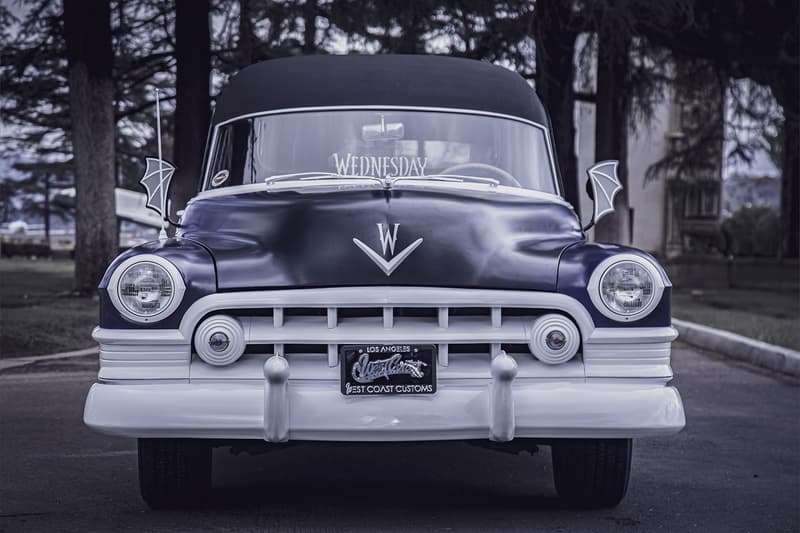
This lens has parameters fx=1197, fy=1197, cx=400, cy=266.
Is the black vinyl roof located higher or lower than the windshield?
higher

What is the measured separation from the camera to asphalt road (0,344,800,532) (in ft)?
15.5

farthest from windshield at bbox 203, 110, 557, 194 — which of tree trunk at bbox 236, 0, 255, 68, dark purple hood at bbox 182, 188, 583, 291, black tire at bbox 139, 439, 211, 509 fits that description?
tree trunk at bbox 236, 0, 255, 68

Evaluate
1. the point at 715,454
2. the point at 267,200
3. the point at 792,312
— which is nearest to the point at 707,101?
the point at 792,312

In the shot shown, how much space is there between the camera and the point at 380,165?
18.7 feet

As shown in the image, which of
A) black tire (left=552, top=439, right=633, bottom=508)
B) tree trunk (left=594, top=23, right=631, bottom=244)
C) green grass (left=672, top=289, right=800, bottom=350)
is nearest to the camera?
→ black tire (left=552, top=439, right=633, bottom=508)

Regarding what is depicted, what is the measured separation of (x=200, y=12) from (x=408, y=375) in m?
12.5

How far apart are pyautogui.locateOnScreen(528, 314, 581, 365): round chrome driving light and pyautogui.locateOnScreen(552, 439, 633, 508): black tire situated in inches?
17.7

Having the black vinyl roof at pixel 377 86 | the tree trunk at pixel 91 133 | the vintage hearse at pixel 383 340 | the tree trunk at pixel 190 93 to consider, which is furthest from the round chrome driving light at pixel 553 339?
the tree trunk at pixel 91 133

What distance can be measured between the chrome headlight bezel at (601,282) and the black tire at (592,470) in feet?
Result: 1.84

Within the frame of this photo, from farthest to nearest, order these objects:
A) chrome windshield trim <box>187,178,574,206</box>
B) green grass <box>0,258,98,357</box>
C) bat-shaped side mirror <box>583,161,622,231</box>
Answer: green grass <box>0,258,98,357</box> < bat-shaped side mirror <box>583,161,622,231</box> < chrome windshield trim <box>187,178,574,206</box>

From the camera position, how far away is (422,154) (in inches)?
229

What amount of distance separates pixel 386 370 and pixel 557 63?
13.5 metres

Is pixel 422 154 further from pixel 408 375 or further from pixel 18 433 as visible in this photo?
pixel 18 433

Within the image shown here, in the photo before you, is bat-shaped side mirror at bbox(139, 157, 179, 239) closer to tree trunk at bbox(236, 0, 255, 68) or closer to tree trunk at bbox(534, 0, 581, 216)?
tree trunk at bbox(236, 0, 255, 68)
